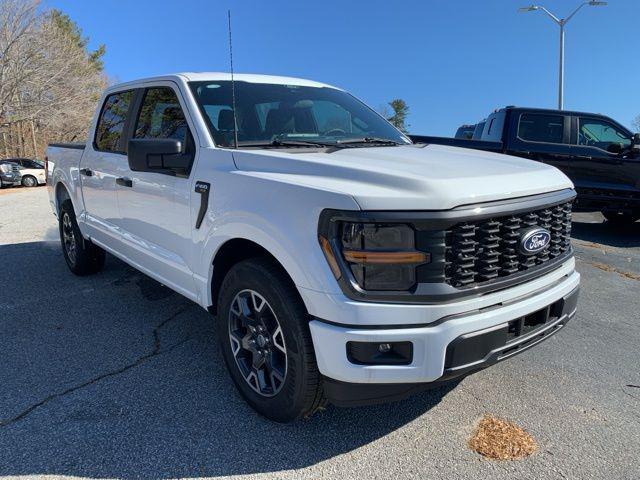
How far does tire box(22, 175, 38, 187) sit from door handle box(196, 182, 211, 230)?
27.4m

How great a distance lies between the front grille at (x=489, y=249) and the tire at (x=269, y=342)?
72cm

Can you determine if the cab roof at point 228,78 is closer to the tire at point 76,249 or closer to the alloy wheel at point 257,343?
the alloy wheel at point 257,343

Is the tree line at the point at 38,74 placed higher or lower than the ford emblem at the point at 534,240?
higher

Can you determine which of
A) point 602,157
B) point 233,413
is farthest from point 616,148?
point 233,413

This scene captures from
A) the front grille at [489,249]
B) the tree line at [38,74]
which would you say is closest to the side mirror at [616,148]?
the front grille at [489,249]

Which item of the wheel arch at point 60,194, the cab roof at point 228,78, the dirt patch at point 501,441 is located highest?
the cab roof at point 228,78

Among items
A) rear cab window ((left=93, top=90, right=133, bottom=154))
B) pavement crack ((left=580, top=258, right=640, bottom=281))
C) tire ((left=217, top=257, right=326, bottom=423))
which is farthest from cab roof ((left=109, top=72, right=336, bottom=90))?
pavement crack ((left=580, top=258, right=640, bottom=281))

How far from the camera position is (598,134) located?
8438 millimetres

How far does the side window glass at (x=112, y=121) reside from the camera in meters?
4.30

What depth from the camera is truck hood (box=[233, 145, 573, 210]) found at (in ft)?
7.13

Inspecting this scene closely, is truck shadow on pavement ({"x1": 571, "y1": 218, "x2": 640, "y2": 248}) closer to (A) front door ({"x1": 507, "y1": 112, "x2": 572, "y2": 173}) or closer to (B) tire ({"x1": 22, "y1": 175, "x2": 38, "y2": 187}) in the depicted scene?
(A) front door ({"x1": 507, "y1": 112, "x2": 572, "y2": 173})

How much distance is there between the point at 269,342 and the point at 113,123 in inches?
116

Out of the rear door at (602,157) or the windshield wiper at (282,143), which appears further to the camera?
the rear door at (602,157)

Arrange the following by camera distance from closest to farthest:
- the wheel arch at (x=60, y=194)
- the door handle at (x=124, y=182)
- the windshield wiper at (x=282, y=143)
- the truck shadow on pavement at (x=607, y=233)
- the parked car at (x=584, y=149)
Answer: the windshield wiper at (x=282, y=143)
the door handle at (x=124, y=182)
the wheel arch at (x=60, y=194)
the truck shadow on pavement at (x=607, y=233)
the parked car at (x=584, y=149)
